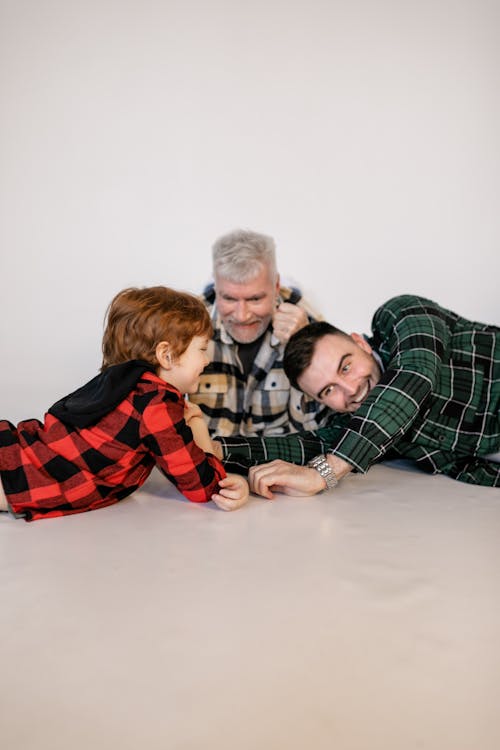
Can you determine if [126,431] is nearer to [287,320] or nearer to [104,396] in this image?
[104,396]

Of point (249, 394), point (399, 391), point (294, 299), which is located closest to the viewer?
point (399, 391)

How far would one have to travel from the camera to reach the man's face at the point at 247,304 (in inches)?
121

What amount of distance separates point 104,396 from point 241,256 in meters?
1.16

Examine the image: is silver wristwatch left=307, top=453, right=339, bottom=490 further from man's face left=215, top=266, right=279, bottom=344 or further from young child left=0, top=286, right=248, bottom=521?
man's face left=215, top=266, right=279, bottom=344

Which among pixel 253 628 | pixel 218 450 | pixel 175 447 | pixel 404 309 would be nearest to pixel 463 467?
pixel 404 309

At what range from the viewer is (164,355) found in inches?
89.3

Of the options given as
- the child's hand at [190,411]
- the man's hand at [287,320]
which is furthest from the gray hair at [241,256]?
the child's hand at [190,411]

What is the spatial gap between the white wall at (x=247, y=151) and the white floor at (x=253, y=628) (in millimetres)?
2352

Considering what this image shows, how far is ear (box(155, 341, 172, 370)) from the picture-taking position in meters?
2.25

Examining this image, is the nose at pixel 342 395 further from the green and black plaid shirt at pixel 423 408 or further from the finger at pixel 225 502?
the finger at pixel 225 502

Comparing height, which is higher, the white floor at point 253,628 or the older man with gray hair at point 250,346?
the older man with gray hair at point 250,346

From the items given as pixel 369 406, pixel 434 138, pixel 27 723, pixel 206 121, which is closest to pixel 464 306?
pixel 434 138

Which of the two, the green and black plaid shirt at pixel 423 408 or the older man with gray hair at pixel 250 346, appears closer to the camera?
the green and black plaid shirt at pixel 423 408

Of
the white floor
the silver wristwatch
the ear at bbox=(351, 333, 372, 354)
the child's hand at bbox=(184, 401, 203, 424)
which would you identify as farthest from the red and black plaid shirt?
the ear at bbox=(351, 333, 372, 354)
